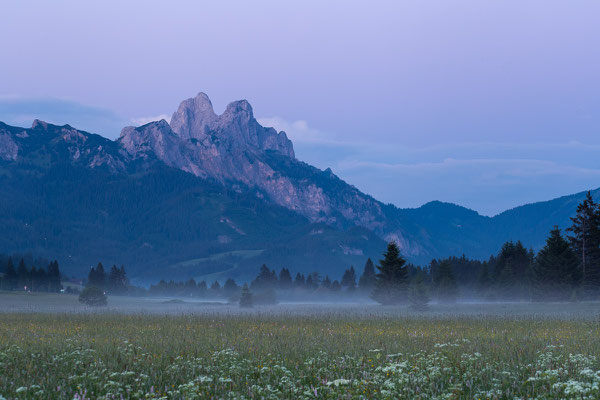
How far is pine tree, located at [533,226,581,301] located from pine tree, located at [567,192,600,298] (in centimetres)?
141

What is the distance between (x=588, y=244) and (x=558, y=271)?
605 cm

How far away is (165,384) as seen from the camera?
13.5 m

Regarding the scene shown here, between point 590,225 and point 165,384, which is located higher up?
point 590,225

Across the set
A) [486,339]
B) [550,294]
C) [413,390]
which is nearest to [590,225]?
[550,294]

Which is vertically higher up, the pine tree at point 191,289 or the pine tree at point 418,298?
the pine tree at point 418,298

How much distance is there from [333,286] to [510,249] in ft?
190

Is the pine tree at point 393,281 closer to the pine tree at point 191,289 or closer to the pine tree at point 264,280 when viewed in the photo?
the pine tree at point 264,280

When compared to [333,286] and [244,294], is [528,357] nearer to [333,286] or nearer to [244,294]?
[244,294]

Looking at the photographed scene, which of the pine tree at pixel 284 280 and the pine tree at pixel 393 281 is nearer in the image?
the pine tree at pixel 393 281

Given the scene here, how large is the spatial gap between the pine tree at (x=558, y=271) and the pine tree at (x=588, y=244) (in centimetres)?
141

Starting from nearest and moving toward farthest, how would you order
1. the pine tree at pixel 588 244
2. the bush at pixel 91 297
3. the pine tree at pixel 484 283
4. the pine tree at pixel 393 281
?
the pine tree at pixel 588 244 < the pine tree at pixel 393 281 < the bush at pixel 91 297 < the pine tree at pixel 484 283

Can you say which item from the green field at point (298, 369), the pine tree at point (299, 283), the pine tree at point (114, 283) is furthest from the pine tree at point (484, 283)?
the pine tree at point (114, 283)

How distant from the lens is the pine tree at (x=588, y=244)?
237ft

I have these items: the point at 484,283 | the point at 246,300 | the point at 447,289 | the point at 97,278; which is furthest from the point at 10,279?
the point at 484,283
